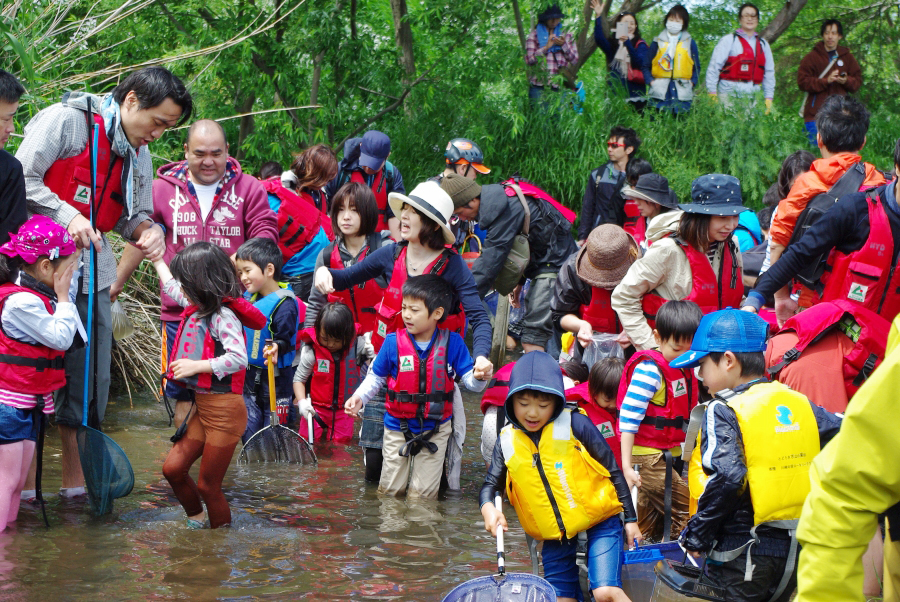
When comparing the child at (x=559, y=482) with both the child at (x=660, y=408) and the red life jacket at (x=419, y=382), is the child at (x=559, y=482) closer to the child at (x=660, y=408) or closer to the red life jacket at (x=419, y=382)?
the child at (x=660, y=408)

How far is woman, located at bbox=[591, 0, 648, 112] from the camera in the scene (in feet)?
39.7

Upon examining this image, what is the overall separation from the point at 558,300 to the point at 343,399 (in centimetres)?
179

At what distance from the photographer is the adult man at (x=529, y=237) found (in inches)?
285

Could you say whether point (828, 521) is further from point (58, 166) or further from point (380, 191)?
point (380, 191)

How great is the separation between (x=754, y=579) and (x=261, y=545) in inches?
99.7

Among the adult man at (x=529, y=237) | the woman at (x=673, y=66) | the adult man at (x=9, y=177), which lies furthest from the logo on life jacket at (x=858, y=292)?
the woman at (x=673, y=66)

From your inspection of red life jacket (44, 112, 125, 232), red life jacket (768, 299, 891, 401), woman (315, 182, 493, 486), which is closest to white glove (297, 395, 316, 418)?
woman (315, 182, 493, 486)

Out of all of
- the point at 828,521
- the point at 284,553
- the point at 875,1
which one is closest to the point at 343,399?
the point at 284,553

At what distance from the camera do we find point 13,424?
4770 millimetres

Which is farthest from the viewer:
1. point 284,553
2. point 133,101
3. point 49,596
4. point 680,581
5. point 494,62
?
point 494,62

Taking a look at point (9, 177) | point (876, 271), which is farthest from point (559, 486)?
point (9, 177)

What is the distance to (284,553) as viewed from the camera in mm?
4887

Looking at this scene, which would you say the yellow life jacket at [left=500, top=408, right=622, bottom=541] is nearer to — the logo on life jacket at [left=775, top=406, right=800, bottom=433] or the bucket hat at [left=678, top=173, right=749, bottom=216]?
the logo on life jacket at [left=775, top=406, right=800, bottom=433]

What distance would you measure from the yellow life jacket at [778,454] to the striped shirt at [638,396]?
1479 mm
